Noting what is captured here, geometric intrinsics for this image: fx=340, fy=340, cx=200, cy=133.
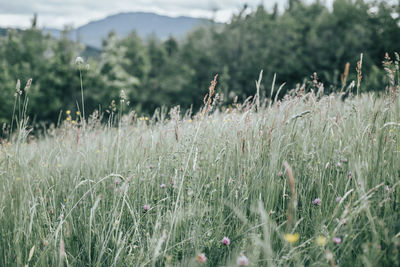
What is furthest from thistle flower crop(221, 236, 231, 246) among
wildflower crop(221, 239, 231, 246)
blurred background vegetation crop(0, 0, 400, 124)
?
blurred background vegetation crop(0, 0, 400, 124)

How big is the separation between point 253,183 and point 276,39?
33196 mm

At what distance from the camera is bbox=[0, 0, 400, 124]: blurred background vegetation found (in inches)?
1198

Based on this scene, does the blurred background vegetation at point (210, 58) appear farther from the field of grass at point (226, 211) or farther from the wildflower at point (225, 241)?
the wildflower at point (225, 241)

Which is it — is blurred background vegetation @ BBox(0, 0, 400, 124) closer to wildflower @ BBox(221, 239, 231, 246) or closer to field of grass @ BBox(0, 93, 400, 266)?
field of grass @ BBox(0, 93, 400, 266)

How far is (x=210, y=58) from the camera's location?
36.0 meters

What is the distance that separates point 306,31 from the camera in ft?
113

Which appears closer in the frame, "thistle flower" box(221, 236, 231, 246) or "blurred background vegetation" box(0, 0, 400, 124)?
"thistle flower" box(221, 236, 231, 246)

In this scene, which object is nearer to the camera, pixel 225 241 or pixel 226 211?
pixel 225 241

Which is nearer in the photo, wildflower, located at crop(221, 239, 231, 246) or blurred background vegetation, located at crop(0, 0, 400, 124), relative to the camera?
wildflower, located at crop(221, 239, 231, 246)

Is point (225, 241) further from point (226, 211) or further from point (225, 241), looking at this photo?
point (226, 211)

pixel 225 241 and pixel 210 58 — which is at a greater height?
pixel 210 58

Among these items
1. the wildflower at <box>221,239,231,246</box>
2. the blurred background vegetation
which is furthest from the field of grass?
the blurred background vegetation

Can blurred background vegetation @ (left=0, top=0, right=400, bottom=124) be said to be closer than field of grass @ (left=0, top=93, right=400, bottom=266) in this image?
No

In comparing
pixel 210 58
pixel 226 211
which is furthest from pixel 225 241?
pixel 210 58
